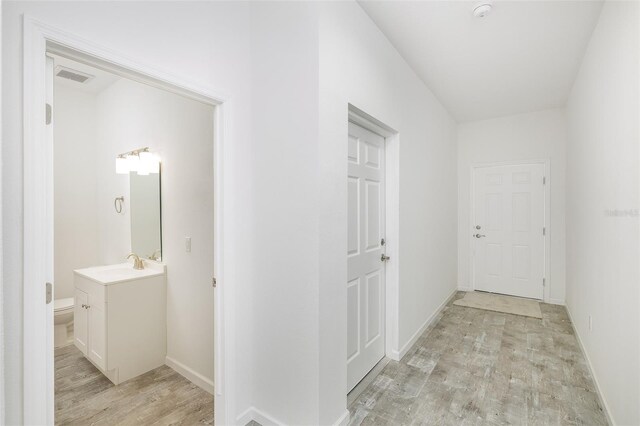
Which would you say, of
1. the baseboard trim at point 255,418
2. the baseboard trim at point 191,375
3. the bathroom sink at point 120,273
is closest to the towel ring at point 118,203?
the bathroom sink at point 120,273

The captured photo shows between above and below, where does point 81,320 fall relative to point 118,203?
below

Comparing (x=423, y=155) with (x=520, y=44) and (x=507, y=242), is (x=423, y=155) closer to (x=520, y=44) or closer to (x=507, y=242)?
(x=520, y=44)

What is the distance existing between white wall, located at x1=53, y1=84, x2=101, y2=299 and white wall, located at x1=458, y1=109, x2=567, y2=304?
5.31 m

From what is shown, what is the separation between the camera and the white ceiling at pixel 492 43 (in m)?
2.21

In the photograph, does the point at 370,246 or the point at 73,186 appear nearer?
the point at 370,246

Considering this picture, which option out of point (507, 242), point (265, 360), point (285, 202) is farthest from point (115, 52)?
point (507, 242)

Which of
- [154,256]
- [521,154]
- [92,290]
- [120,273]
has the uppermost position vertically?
[521,154]

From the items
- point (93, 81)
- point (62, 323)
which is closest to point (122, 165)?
point (93, 81)

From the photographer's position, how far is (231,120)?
1.90 meters

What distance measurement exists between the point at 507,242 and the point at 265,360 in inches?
170

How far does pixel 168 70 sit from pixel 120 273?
1985 millimetres

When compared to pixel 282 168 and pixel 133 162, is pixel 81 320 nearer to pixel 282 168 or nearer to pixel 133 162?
pixel 133 162

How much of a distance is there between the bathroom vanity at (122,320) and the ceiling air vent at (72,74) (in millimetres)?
1949

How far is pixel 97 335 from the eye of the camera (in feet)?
8.16
